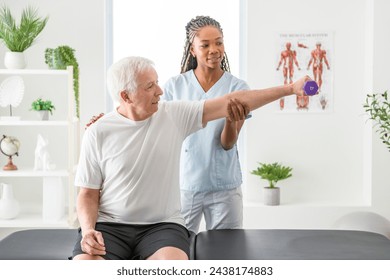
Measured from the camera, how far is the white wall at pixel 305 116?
4738 mm

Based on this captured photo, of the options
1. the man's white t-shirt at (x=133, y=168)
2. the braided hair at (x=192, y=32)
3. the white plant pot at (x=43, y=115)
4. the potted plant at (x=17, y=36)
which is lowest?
the man's white t-shirt at (x=133, y=168)

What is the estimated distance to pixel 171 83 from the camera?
281cm

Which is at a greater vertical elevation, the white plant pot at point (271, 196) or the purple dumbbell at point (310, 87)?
the purple dumbbell at point (310, 87)

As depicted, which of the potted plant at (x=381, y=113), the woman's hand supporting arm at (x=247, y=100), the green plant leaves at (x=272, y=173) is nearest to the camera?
the woman's hand supporting arm at (x=247, y=100)

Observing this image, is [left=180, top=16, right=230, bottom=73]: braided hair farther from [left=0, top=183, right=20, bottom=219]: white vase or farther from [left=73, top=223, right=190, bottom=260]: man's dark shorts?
[left=0, top=183, right=20, bottom=219]: white vase

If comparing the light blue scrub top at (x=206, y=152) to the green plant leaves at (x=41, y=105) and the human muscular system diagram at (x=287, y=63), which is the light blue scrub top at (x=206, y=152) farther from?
the human muscular system diagram at (x=287, y=63)

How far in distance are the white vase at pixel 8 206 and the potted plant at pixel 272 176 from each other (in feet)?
5.82

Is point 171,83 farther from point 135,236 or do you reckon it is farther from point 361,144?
point 361,144

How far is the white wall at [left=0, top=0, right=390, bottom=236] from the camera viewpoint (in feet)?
15.5

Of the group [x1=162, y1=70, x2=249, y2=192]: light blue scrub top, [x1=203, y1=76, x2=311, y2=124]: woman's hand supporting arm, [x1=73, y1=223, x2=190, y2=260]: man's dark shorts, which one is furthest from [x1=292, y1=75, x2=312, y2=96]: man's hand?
[x1=73, y1=223, x2=190, y2=260]: man's dark shorts

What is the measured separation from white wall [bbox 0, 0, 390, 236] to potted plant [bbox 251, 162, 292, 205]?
72 mm

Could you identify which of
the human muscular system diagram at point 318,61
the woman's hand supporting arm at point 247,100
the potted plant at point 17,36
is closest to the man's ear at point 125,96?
the woman's hand supporting arm at point 247,100

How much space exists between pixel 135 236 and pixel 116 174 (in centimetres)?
24
